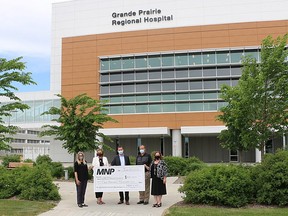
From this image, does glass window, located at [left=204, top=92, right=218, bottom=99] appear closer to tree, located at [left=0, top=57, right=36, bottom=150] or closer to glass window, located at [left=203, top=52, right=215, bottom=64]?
glass window, located at [left=203, top=52, right=215, bottom=64]

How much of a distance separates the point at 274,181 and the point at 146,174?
153 inches

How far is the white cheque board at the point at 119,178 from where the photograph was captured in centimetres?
1178

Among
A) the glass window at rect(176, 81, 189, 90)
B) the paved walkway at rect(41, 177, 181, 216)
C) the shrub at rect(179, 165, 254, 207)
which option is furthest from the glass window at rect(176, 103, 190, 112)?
the shrub at rect(179, 165, 254, 207)

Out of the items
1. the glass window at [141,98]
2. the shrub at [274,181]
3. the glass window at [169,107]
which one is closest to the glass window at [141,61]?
the glass window at [141,98]

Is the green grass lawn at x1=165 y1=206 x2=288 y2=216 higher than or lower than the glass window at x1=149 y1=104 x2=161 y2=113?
lower

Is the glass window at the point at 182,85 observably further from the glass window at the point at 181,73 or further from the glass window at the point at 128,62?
the glass window at the point at 128,62

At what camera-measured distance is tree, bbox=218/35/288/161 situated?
53.9 feet

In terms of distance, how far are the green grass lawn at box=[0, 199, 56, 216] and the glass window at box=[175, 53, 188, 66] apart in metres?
35.5

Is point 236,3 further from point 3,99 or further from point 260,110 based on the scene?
point 3,99

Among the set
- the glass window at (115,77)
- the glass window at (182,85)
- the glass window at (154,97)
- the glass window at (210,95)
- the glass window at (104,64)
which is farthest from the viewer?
the glass window at (104,64)

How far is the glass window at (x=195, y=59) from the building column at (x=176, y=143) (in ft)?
28.1

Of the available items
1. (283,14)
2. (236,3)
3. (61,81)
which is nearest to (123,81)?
(61,81)

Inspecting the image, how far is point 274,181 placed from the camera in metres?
10.8

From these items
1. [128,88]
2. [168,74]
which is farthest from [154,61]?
[128,88]
